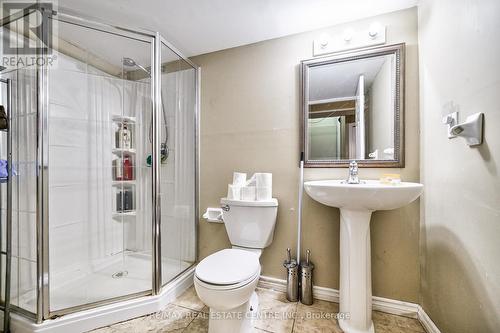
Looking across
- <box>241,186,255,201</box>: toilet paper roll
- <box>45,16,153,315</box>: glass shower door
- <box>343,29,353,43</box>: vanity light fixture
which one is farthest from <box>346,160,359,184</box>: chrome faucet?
<box>45,16,153,315</box>: glass shower door

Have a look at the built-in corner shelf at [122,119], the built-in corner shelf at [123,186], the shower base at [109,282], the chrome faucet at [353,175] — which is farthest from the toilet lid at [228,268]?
the built-in corner shelf at [122,119]

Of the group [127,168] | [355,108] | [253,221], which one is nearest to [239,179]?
[253,221]

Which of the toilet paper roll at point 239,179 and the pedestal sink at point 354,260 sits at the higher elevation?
the toilet paper roll at point 239,179

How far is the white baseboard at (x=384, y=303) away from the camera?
3.84 feet

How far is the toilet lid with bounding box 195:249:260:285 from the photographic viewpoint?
3.14 feet

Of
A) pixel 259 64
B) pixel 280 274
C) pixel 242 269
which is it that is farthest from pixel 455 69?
pixel 280 274

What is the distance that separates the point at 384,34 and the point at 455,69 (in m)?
0.55

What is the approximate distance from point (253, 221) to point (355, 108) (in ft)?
3.49

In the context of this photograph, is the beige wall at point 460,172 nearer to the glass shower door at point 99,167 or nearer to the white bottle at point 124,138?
the glass shower door at point 99,167

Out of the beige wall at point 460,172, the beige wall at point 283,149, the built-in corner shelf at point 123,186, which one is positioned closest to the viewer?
the beige wall at point 460,172

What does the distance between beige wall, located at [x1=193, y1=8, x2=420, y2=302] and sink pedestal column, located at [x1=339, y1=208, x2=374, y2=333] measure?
0.30m

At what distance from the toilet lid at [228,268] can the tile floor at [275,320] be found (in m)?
0.42

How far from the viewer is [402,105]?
1.26 m

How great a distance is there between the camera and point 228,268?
1.05 metres
